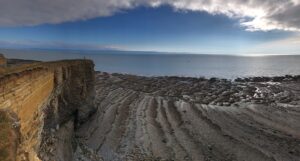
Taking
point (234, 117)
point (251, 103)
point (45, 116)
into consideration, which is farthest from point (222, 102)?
point (45, 116)

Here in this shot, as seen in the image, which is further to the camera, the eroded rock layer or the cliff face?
the eroded rock layer

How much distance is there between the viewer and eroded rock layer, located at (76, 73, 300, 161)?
19.5 meters

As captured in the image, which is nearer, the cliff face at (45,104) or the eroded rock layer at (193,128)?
the cliff face at (45,104)

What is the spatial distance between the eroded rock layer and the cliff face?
241 centimetres

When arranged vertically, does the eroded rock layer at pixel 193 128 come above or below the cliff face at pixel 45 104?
below

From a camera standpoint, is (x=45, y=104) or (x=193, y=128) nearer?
(x=45, y=104)

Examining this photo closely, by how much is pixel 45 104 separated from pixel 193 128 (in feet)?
42.8

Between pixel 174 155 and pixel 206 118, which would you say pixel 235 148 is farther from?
pixel 206 118

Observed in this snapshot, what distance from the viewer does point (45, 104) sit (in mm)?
14492

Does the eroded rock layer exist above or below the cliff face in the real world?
below

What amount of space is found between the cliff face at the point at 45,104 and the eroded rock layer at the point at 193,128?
241 cm

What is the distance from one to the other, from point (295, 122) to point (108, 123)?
53.5ft

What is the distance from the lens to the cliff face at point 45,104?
364 inches

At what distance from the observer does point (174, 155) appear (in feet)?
62.2
